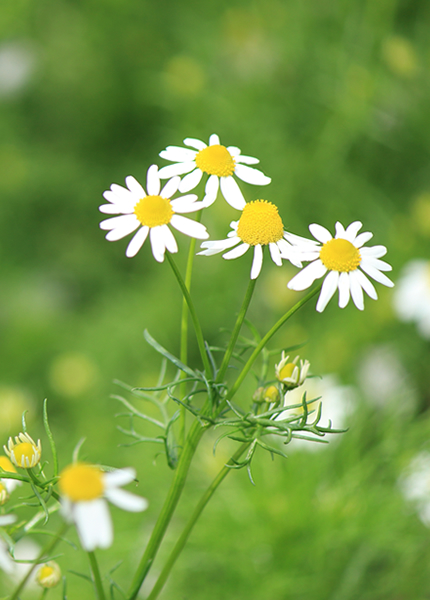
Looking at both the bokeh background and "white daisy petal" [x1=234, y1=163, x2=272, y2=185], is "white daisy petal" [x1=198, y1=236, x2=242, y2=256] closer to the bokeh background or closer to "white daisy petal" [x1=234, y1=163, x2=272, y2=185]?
"white daisy petal" [x1=234, y1=163, x2=272, y2=185]

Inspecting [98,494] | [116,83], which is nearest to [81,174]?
[116,83]

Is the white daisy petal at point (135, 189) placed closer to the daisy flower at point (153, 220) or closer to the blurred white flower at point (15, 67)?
the daisy flower at point (153, 220)

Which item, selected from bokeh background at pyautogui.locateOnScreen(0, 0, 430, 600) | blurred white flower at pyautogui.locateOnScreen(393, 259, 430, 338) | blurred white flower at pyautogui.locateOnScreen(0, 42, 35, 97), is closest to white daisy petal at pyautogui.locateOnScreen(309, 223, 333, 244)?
bokeh background at pyautogui.locateOnScreen(0, 0, 430, 600)

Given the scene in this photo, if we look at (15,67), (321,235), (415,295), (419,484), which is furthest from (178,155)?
(15,67)

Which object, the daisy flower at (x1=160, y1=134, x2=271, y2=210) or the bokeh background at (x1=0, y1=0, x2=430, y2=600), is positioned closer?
the daisy flower at (x1=160, y1=134, x2=271, y2=210)

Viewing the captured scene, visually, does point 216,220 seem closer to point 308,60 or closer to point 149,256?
point 149,256

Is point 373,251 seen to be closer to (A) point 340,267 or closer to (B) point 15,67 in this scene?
(A) point 340,267
